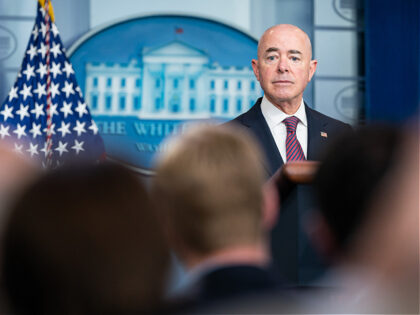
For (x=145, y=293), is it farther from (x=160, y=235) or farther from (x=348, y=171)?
(x=348, y=171)

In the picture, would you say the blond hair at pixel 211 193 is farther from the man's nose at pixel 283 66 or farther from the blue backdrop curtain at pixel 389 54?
the blue backdrop curtain at pixel 389 54

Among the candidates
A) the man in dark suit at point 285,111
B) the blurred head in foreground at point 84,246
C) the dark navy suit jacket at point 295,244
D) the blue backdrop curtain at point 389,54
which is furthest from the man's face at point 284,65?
the blurred head in foreground at point 84,246

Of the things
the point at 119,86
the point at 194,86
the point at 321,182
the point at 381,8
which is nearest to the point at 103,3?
the point at 119,86

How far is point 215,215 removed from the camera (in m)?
0.87

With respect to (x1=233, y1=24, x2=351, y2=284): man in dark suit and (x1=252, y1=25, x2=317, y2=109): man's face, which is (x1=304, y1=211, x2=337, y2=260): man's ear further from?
(x1=252, y1=25, x2=317, y2=109): man's face

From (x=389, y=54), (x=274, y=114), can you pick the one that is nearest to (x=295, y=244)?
(x=274, y=114)

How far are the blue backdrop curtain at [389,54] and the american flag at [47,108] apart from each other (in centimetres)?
191

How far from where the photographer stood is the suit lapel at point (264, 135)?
258cm

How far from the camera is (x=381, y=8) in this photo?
4.27m

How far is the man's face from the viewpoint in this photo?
9.49ft

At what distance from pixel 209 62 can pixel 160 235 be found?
3.55m

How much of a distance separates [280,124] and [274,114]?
7 centimetres

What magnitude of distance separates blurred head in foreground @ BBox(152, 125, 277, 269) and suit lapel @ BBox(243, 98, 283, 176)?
5.15ft

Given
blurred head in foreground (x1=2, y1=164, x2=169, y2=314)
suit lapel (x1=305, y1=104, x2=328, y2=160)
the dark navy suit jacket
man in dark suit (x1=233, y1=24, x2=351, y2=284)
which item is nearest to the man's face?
man in dark suit (x1=233, y1=24, x2=351, y2=284)
